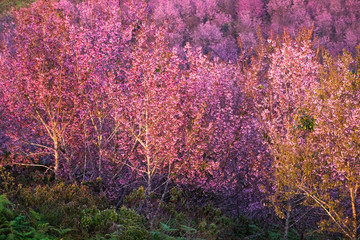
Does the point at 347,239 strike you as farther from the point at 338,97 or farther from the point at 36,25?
the point at 36,25

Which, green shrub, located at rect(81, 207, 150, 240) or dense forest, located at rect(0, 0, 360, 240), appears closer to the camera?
green shrub, located at rect(81, 207, 150, 240)

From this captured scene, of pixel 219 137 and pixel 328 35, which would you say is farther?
pixel 328 35

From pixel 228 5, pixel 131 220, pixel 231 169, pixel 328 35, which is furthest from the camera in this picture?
pixel 228 5

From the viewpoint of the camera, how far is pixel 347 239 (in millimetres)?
9570

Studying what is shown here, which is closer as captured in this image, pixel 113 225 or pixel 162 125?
pixel 113 225

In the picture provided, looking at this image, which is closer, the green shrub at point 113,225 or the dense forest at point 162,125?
the green shrub at point 113,225

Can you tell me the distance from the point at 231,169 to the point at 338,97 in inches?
223

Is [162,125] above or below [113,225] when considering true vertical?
above

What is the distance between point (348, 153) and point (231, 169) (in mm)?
5640

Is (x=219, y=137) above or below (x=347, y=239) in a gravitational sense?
above

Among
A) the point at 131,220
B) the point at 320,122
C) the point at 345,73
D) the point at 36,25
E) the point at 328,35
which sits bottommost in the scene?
the point at 328,35

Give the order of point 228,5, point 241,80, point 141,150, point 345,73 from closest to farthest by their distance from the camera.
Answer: point 345,73 < point 141,150 < point 241,80 < point 228,5

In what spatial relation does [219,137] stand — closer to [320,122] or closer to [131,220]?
[320,122]

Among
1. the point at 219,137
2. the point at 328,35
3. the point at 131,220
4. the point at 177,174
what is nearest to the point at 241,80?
the point at 219,137
